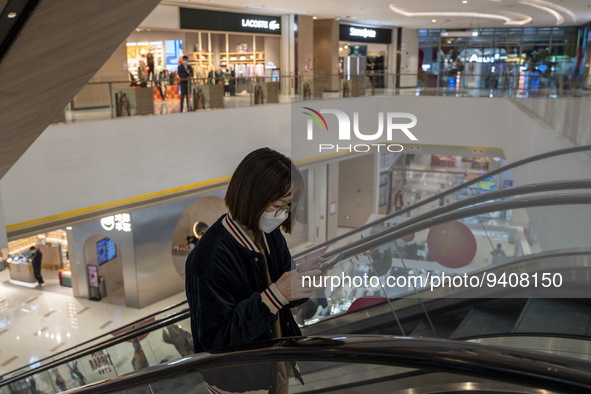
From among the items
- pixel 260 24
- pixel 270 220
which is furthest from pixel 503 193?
pixel 260 24

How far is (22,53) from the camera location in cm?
396

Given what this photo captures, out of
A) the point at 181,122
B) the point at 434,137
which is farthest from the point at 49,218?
the point at 434,137

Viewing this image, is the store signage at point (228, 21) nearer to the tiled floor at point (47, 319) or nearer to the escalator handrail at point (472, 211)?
the tiled floor at point (47, 319)

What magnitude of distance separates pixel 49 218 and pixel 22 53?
638 centimetres

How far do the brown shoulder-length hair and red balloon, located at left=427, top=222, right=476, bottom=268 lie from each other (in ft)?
8.55

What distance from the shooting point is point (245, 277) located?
6.19 ft

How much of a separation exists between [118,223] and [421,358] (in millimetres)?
12496

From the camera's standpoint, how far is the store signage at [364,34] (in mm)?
22953

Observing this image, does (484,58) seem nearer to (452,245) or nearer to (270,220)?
(452,245)

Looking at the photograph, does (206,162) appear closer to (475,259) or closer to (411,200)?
(411,200)

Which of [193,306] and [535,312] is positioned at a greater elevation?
[193,306]

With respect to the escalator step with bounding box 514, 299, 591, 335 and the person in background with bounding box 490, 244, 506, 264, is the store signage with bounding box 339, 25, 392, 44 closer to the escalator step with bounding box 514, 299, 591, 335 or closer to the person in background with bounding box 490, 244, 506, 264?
the person in background with bounding box 490, 244, 506, 264

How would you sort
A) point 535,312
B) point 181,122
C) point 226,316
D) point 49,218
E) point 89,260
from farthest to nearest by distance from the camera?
point 89,260 → point 181,122 → point 49,218 → point 535,312 → point 226,316

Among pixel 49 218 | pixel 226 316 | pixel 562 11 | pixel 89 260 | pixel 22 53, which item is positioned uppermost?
pixel 562 11
